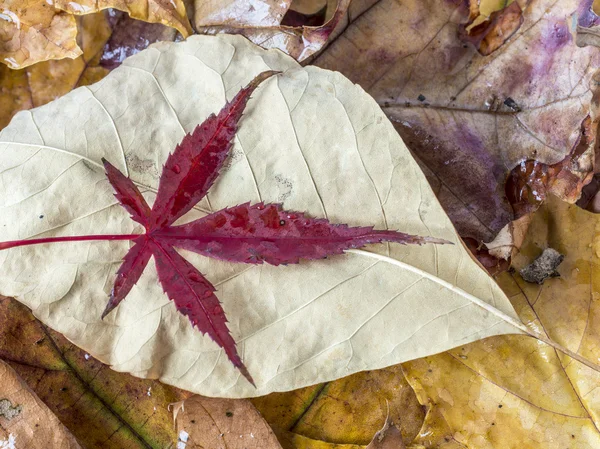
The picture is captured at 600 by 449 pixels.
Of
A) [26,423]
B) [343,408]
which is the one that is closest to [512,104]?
[343,408]

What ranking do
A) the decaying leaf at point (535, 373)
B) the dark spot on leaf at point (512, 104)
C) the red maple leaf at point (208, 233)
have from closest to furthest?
the red maple leaf at point (208, 233) → the decaying leaf at point (535, 373) → the dark spot on leaf at point (512, 104)

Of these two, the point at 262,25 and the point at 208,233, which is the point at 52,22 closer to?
the point at 262,25

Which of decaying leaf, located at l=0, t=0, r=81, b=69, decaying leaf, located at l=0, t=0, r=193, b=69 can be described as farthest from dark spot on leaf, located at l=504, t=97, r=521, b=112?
decaying leaf, located at l=0, t=0, r=81, b=69

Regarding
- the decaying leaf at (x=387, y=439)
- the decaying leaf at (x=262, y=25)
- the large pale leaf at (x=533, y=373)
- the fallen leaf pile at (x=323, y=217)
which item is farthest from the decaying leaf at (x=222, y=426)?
the decaying leaf at (x=262, y=25)

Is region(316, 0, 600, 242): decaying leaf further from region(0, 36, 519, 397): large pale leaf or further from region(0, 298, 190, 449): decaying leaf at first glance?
region(0, 298, 190, 449): decaying leaf

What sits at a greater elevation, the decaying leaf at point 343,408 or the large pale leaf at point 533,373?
the large pale leaf at point 533,373

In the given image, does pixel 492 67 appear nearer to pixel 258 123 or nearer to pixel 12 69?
pixel 258 123

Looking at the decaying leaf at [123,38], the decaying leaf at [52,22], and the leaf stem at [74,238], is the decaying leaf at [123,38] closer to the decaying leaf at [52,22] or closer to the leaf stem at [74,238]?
the decaying leaf at [52,22]
